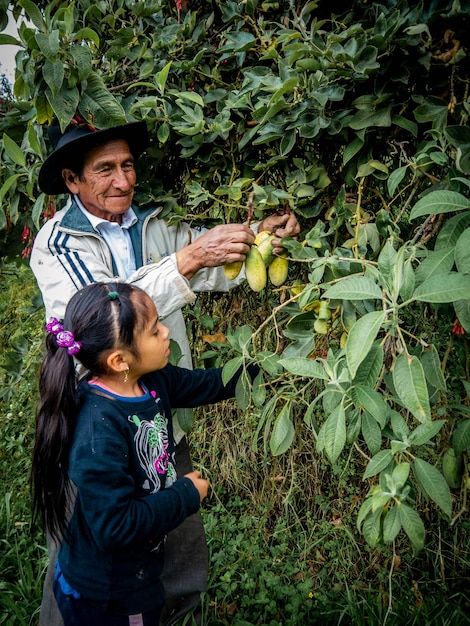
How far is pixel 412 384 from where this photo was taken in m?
0.97

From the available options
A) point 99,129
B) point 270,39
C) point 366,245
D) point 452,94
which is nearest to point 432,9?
point 452,94

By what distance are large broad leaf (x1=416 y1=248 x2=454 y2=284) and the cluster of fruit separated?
0.45m

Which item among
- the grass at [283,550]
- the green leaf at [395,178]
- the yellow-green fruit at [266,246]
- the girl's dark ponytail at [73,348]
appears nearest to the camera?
the green leaf at [395,178]

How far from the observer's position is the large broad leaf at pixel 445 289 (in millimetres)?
915

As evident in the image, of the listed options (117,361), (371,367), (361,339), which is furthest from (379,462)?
(117,361)

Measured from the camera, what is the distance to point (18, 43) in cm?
146

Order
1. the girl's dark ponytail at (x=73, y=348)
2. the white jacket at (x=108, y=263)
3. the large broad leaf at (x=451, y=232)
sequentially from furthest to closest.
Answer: the white jacket at (x=108, y=263) < the girl's dark ponytail at (x=73, y=348) < the large broad leaf at (x=451, y=232)

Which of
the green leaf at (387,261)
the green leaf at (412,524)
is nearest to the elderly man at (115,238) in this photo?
the green leaf at (387,261)

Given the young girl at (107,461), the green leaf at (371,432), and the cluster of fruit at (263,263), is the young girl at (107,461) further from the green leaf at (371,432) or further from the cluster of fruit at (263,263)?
the green leaf at (371,432)

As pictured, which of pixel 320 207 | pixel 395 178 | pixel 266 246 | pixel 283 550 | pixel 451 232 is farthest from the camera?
pixel 283 550

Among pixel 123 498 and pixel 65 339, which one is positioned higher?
pixel 65 339

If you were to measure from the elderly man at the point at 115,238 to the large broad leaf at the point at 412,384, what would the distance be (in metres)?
0.62

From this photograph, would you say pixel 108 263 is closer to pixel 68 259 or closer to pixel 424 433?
pixel 68 259

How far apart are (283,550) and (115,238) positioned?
1.33 metres
